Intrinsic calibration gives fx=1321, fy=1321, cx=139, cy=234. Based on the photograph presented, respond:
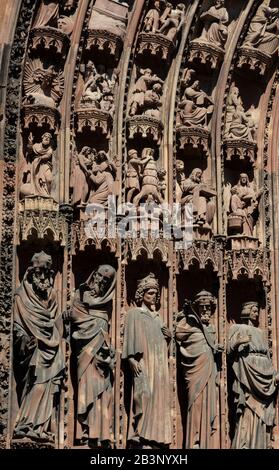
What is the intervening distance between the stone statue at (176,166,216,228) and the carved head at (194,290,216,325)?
2.97 ft

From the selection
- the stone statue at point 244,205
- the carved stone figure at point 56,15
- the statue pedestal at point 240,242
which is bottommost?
the statue pedestal at point 240,242

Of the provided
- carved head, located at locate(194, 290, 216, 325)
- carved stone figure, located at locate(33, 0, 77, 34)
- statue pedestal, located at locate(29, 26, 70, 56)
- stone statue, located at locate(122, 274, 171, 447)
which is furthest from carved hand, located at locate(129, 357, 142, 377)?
carved stone figure, located at locate(33, 0, 77, 34)

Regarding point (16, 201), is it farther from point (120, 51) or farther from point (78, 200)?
point (120, 51)

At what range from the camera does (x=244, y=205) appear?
1689cm

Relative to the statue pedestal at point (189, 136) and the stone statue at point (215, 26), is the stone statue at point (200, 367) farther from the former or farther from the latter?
the stone statue at point (215, 26)

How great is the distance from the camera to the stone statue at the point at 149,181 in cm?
1611

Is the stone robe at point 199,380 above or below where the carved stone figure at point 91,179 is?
below

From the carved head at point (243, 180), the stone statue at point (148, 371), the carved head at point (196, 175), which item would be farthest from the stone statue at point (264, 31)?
the stone statue at point (148, 371)

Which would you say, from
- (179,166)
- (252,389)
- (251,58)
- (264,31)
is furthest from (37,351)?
(264,31)

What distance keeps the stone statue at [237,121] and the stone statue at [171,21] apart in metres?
1.14

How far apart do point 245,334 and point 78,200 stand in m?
2.66

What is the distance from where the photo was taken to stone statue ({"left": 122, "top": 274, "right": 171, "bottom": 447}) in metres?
15.2

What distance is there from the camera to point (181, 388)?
15852 millimetres

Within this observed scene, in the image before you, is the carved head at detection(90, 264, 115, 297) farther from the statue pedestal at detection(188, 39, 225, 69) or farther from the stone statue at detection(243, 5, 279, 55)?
the stone statue at detection(243, 5, 279, 55)
